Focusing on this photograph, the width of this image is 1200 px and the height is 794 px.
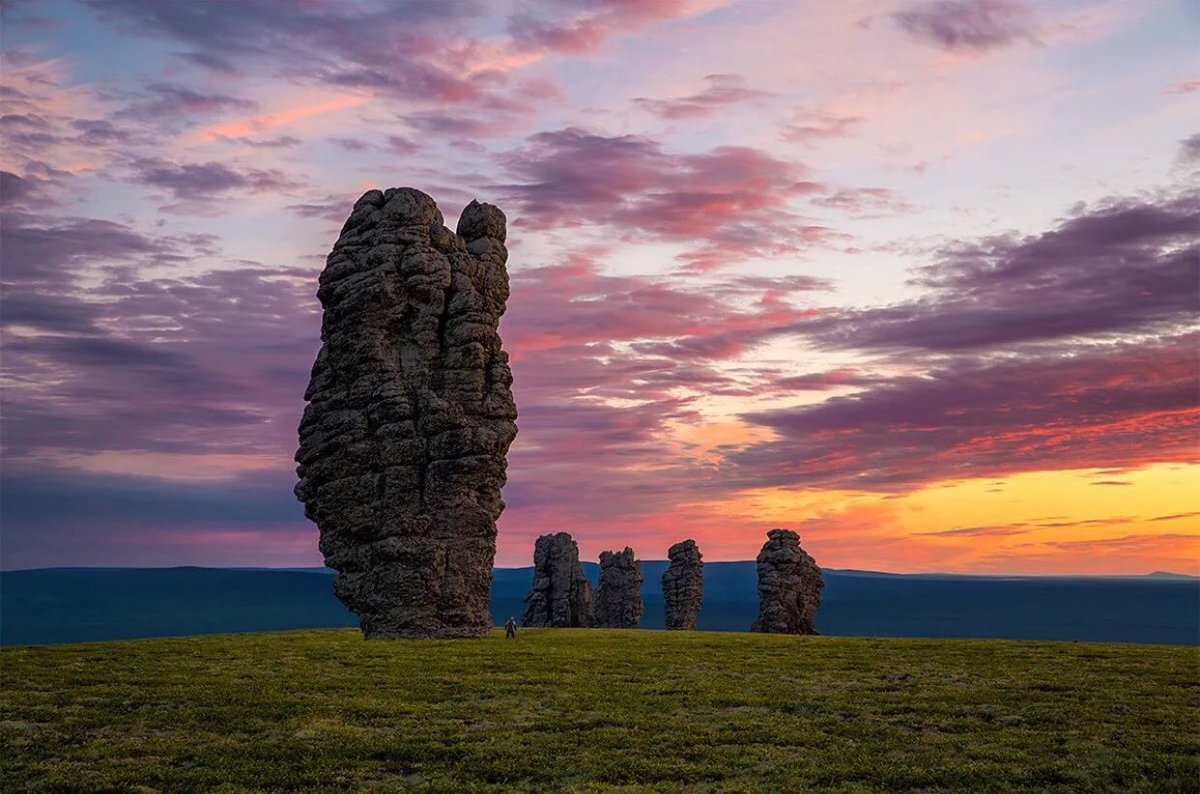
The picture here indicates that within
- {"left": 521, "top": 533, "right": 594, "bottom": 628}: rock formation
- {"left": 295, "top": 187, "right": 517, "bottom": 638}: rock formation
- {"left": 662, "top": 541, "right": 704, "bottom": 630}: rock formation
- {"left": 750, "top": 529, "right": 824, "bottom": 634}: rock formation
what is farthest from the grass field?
{"left": 662, "top": 541, "right": 704, "bottom": 630}: rock formation

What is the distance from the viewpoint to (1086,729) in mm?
27578

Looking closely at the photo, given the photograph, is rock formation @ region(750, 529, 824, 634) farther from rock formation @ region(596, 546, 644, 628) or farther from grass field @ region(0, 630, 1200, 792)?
grass field @ region(0, 630, 1200, 792)

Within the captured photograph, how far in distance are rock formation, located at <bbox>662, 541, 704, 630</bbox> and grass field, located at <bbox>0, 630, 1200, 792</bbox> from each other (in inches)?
3406

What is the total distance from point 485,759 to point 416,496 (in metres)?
36.7

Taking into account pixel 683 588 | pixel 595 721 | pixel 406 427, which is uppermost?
pixel 406 427

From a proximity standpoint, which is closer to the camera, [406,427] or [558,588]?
[406,427]

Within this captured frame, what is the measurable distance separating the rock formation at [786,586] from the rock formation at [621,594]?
25032 mm

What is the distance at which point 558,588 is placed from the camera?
121m

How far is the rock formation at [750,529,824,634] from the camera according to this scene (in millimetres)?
106562

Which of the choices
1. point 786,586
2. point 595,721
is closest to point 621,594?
point 786,586

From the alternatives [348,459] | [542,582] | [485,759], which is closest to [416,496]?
[348,459]

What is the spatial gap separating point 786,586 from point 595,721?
268 ft

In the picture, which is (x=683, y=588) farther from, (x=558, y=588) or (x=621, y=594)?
(x=558, y=588)

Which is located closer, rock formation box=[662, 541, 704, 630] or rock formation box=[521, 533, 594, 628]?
rock formation box=[521, 533, 594, 628]
